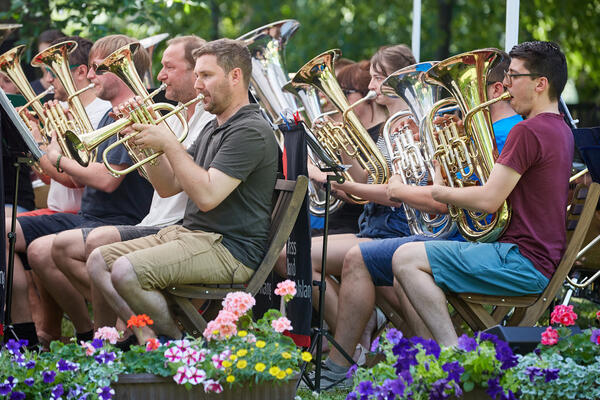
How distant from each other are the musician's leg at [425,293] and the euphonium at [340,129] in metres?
0.91

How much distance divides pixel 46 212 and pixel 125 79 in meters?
1.40

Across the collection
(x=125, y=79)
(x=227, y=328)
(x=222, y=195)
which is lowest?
(x=227, y=328)

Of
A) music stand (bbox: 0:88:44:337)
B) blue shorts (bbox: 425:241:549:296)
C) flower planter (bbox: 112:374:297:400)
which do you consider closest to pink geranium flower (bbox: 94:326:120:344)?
flower planter (bbox: 112:374:297:400)

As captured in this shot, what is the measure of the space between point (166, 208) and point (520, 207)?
1909mm

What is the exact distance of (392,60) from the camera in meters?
5.11

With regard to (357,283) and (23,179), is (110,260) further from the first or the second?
(23,179)

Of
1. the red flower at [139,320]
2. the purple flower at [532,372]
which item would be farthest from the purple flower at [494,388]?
the red flower at [139,320]

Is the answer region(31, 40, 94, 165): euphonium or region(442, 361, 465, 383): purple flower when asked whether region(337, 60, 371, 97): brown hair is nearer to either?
region(31, 40, 94, 165): euphonium

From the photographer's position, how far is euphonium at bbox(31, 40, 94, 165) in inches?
195

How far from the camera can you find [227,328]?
3377 millimetres

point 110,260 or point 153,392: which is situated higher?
point 110,260

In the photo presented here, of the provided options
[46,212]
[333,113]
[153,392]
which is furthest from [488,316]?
[46,212]

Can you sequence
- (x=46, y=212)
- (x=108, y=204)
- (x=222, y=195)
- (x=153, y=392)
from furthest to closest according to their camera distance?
(x=46, y=212)
(x=108, y=204)
(x=222, y=195)
(x=153, y=392)

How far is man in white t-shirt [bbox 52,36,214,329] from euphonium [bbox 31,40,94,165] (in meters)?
0.46
